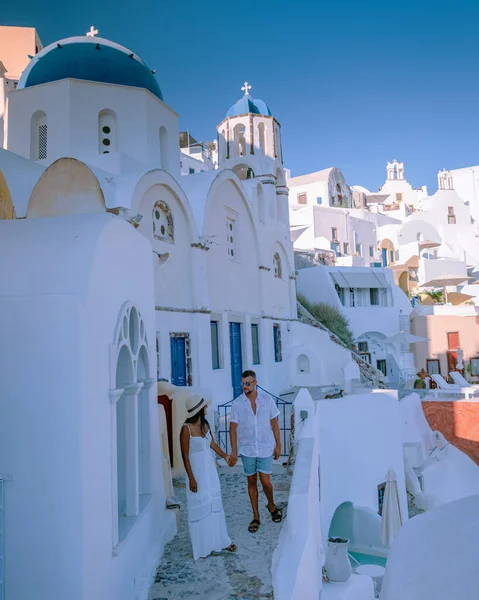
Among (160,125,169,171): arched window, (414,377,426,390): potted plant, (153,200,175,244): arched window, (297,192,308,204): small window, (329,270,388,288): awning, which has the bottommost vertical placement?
(414,377,426,390): potted plant

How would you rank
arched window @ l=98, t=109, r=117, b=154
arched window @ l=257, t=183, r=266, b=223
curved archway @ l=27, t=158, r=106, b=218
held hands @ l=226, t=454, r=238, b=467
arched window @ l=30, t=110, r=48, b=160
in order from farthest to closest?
1. arched window @ l=257, t=183, r=266, b=223
2. arched window @ l=98, t=109, r=117, b=154
3. arched window @ l=30, t=110, r=48, b=160
4. curved archway @ l=27, t=158, r=106, b=218
5. held hands @ l=226, t=454, r=238, b=467

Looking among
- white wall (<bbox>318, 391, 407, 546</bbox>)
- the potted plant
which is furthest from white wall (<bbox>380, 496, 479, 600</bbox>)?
the potted plant

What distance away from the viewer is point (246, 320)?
1565 cm

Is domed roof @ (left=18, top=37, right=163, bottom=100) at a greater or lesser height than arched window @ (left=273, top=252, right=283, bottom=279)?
greater

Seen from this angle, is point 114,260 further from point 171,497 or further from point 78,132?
point 78,132

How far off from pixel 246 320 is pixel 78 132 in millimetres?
6562

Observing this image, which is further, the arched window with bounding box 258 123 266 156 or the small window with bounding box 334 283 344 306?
the small window with bounding box 334 283 344 306

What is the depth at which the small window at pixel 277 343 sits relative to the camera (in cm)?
1808

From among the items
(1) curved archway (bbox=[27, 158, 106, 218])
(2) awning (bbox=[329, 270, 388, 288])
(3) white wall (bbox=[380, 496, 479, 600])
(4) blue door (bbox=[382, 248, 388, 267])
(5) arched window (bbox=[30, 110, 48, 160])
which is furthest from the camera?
(4) blue door (bbox=[382, 248, 388, 267])

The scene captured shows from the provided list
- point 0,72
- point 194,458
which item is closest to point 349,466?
point 194,458

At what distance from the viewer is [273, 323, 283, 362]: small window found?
18078mm

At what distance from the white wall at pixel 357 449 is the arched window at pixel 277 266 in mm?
7077

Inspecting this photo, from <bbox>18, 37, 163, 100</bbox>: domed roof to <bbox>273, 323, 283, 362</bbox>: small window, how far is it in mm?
8240

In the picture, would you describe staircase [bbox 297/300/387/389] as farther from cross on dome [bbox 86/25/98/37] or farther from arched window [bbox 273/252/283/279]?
cross on dome [bbox 86/25/98/37]
